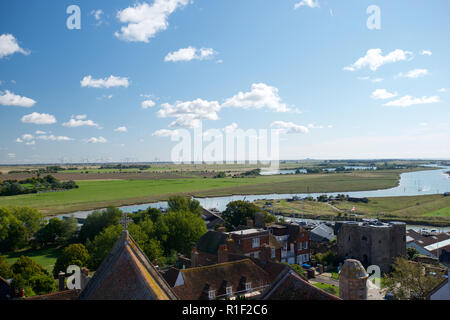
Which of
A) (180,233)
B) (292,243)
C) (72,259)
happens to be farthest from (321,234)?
(72,259)

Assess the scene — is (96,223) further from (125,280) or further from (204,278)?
(125,280)

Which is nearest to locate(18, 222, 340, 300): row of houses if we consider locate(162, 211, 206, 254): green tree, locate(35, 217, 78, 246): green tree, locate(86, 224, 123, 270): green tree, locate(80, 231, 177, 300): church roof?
locate(80, 231, 177, 300): church roof

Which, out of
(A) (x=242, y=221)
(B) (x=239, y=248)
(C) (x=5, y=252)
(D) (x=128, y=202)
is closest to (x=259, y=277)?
(B) (x=239, y=248)

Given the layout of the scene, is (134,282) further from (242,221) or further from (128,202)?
(128,202)

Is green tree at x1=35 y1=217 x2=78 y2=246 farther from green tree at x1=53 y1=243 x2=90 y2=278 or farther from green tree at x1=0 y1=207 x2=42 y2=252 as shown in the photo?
green tree at x1=53 y1=243 x2=90 y2=278

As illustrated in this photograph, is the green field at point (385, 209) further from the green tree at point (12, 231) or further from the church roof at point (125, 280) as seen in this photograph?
the church roof at point (125, 280)

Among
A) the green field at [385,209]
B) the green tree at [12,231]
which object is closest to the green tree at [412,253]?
the green field at [385,209]

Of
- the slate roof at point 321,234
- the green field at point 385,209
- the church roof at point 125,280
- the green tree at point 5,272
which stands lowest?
the green field at point 385,209
